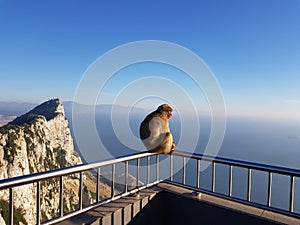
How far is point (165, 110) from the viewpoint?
3.14 meters

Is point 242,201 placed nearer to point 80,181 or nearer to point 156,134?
point 156,134

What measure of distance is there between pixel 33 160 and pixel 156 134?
87.1 ft

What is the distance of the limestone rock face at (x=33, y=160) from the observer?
18641 mm

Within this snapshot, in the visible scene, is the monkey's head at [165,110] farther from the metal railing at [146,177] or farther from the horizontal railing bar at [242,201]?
the horizontal railing bar at [242,201]

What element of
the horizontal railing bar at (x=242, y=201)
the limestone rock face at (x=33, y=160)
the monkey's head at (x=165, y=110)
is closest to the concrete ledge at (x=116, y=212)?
the horizontal railing bar at (x=242, y=201)

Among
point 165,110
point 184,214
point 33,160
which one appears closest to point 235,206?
point 184,214

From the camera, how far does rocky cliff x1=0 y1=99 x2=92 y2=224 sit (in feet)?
59.8

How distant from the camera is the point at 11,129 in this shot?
23.0m

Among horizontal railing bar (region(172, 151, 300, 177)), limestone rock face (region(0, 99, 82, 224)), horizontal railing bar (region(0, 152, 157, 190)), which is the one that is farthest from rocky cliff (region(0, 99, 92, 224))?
horizontal railing bar (region(0, 152, 157, 190))

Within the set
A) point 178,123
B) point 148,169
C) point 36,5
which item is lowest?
point 148,169

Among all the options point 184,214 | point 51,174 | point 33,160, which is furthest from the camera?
point 33,160

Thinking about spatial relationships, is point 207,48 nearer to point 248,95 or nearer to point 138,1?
point 138,1

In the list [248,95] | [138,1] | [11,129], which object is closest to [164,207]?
[138,1]

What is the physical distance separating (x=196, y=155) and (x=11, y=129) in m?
24.7
